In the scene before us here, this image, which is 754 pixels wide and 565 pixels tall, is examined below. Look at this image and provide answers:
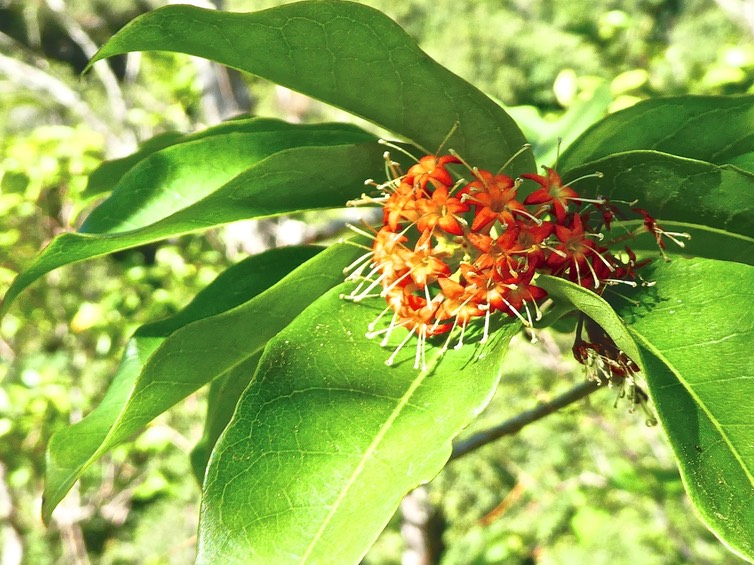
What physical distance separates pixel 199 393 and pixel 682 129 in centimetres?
415

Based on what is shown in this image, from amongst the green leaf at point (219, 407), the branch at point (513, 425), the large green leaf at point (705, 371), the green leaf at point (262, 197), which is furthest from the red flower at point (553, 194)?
the branch at point (513, 425)

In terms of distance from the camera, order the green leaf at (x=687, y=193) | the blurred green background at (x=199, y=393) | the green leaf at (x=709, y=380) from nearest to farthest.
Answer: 1. the green leaf at (x=709, y=380)
2. the green leaf at (x=687, y=193)
3. the blurred green background at (x=199, y=393)

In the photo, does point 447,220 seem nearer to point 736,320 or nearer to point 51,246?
point 736,320

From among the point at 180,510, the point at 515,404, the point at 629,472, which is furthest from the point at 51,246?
the point at 180,510

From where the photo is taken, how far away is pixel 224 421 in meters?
1.03

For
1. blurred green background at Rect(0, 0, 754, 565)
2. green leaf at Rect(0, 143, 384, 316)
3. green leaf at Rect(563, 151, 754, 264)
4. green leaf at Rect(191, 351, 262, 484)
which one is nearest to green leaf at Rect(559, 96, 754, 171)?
green leaf at Rect(563, 151, 754, 264)

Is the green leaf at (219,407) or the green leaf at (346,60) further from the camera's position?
the green leaf at (219,407)

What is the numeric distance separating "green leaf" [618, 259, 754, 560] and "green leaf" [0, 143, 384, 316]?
1.30 ft

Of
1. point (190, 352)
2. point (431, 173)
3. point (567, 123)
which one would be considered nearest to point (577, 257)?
point (431, 173)

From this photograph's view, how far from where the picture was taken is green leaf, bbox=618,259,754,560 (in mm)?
617

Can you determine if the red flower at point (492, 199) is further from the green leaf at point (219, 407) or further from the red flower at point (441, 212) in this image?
the green leaf at point (219, 407)

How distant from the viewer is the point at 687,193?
32.8 inches

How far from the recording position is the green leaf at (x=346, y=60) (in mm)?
798

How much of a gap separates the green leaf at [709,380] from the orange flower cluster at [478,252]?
0.08m
